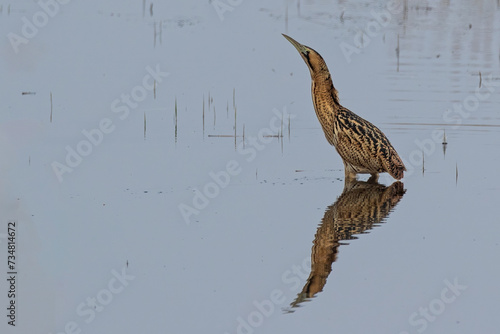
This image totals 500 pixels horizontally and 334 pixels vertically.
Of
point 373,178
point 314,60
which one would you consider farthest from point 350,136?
point 314,60

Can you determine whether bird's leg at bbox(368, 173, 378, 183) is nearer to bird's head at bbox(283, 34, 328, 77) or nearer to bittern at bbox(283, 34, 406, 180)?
bittern at bbox(283, 34, 406, 180)

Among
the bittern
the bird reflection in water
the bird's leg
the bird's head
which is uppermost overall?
the bird's head

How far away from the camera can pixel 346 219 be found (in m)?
8.32

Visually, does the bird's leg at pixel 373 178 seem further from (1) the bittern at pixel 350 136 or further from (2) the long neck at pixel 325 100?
(2) the long neck at pixel 325 100

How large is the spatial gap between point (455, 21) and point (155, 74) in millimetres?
6567

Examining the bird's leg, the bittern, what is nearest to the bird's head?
the bittern

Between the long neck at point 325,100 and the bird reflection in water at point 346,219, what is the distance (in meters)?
0.69

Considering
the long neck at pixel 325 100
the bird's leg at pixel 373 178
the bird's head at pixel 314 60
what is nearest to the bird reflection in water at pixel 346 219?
the bird's leg at pixel 373 178

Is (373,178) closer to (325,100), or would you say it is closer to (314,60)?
(325,100)

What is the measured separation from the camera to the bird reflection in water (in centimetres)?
705

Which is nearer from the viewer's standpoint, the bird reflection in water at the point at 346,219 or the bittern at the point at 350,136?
the bird reflection in water at the point at 346,219

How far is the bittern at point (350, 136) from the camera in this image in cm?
947

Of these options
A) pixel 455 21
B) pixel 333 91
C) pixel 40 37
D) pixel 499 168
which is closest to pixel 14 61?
pixel 40 37

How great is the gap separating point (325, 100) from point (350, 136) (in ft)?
2.16
